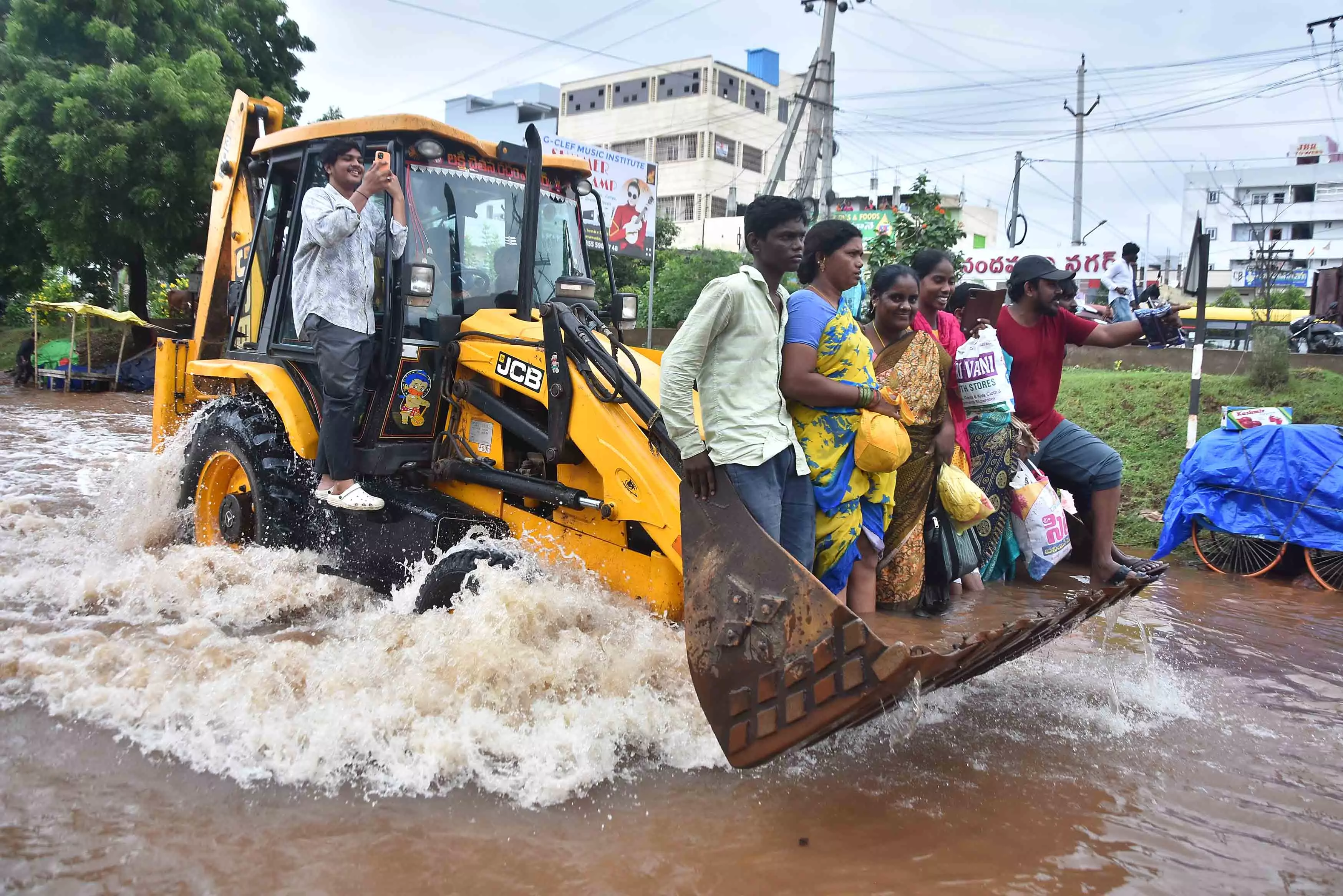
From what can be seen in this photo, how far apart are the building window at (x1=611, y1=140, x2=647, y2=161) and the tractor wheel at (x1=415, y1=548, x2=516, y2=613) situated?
162 feet

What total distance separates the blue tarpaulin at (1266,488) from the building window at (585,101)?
49.6m

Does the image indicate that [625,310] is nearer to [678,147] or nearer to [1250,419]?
[1250,419]

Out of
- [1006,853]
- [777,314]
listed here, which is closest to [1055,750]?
[1006,853]

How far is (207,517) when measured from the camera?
6320 mm

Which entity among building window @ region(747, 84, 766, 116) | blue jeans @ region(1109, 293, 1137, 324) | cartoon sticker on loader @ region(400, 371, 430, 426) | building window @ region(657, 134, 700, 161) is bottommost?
cartoon sticker on loader @ region(400, 371, 430, 426)

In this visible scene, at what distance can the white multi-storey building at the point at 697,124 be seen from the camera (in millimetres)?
49312

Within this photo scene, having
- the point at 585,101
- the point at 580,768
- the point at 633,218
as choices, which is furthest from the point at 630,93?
the point at 580,768

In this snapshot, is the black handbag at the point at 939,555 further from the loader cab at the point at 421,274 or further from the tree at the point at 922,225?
the tree at the point at 922,225

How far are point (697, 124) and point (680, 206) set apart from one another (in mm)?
4119

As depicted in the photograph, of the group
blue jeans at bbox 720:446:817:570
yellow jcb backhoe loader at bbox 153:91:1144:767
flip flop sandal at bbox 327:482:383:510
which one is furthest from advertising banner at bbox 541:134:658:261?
blue jeans at bbox 720:446:817:570

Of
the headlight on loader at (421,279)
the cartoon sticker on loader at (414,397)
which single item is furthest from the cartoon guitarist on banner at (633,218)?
the headlight on loader at (421,279)

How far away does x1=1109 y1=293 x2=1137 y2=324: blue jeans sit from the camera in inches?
424

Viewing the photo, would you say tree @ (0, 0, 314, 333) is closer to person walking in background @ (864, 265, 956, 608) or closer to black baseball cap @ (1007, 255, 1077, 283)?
black baseball cap @ (1007, 255, 1077, 283)

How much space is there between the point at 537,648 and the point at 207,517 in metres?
3.24
